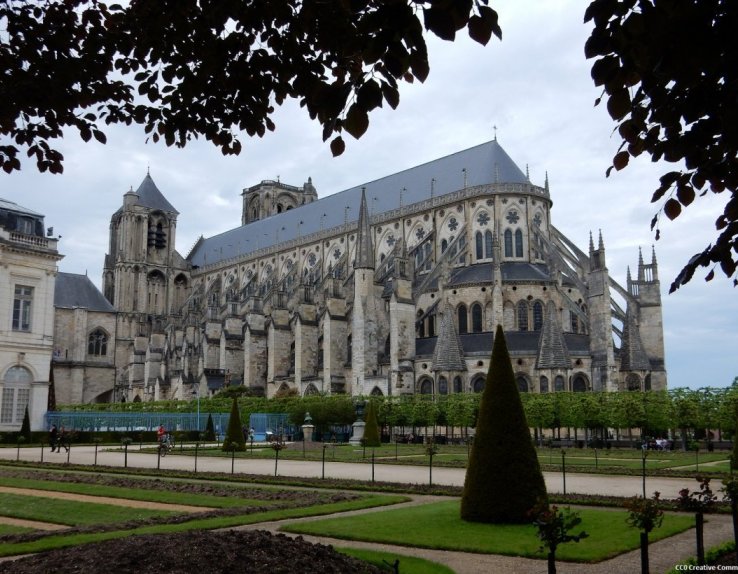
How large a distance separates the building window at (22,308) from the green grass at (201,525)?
26083 millimetres

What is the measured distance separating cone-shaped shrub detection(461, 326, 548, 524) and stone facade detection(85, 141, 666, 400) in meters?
31.4

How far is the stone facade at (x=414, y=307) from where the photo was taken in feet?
151

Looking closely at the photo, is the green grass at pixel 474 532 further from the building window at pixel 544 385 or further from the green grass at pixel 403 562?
the building window at pixel 544 385

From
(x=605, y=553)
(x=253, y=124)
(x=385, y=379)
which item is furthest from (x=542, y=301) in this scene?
(x=253, y=124)

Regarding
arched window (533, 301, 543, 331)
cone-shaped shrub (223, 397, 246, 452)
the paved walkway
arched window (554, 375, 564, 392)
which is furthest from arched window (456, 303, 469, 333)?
the paved walkway

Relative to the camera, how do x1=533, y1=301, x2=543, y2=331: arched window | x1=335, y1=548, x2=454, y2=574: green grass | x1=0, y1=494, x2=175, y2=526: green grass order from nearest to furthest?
x1=335, y1=548, x2=454, y2=574: green grass → x1=0, y1=494, x2=175, y2=526: green grass → x1=533, y1=301, x2=543, y2=331: arched window

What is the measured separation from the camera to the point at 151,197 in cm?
8719

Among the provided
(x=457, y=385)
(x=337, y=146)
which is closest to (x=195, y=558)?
(x=337, y=146)

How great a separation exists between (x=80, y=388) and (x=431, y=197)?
37.4 m

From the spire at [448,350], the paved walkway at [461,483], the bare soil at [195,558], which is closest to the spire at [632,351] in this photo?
the spire at [448,350]

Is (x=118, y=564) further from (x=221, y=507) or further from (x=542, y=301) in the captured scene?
(x=542, y=301)

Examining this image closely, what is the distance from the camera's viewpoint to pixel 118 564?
6.91 m

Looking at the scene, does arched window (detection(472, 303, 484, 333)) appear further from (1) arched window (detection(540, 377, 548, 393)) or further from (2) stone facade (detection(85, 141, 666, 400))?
(1) arched window (detection(540, 377, 548, 393))

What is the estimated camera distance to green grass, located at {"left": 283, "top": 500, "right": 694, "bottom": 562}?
34.4ft
